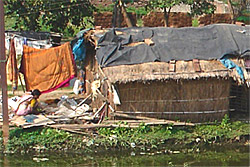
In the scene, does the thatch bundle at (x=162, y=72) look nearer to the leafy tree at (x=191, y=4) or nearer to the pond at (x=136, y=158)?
the pond at (x=136, y=158)

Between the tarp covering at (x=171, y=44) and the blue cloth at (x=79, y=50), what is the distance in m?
1.20

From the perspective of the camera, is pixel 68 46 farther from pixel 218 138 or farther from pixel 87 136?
pixel 218 138

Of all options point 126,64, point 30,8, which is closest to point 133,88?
point 126,64

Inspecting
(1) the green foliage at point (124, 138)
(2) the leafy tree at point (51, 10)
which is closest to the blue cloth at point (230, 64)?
(1) the green foliage at point (124, 138)

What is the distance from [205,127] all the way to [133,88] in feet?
6.66

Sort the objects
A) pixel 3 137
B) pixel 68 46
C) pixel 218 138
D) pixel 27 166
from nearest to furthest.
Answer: pixel 27 166 → pixel 3 137 → pixel 218 138 → pixel 68 46

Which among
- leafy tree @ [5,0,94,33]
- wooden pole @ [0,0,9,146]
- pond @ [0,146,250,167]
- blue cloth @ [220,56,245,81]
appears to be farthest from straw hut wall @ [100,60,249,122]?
leafy tree @ [5,0,94,33]

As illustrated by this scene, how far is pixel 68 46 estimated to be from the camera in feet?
36.2

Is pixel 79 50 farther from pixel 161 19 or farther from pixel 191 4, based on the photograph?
pixel 161 19

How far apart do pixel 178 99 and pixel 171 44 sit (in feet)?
4.87

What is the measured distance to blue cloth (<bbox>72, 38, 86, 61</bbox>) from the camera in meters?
11.4

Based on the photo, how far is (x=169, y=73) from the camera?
31.4ft

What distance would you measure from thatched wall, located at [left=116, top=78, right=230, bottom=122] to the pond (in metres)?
1.03

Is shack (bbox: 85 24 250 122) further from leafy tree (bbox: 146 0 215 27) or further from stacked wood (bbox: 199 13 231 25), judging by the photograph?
stacked wood (bbox: 199 13 231 25)
